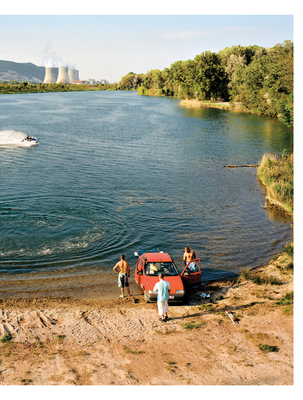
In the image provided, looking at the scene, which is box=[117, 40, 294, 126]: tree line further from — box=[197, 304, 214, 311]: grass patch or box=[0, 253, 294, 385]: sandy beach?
box=[0, 253, 294, 385]: sandy beach

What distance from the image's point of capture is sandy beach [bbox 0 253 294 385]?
32.0 feet

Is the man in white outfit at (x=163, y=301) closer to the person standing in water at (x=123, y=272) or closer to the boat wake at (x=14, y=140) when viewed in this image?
the person standing in water at (x=123, y=272)

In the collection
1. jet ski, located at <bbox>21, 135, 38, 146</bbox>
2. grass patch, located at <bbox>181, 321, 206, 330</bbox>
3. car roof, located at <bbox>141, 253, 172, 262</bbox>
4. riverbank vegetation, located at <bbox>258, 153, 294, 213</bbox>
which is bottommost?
grass patch, located at <bbox>181, 321, 206, 330</bbox>

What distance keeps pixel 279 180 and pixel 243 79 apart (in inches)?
2896

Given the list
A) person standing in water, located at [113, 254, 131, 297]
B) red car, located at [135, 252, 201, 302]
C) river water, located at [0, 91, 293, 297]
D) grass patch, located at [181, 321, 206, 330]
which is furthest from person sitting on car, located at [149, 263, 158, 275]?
grass patch, located at [181, 321, 206, 330]

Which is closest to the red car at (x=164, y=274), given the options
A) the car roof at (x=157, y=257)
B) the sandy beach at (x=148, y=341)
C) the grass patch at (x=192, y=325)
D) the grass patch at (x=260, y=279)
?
the car roof at (x=157, y=257)

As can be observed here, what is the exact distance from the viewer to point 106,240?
830 inches

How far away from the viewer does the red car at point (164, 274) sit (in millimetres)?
14602

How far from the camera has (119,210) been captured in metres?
26.2

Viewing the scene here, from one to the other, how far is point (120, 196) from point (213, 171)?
14012 mm

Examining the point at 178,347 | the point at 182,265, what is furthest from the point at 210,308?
the point at 182,265

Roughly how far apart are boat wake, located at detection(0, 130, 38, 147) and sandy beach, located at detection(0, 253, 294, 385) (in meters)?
38.7

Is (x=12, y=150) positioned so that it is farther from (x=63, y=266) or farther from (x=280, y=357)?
(x=280, y=357)

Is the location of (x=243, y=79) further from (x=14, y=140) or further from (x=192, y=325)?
(x=192, y=325)
